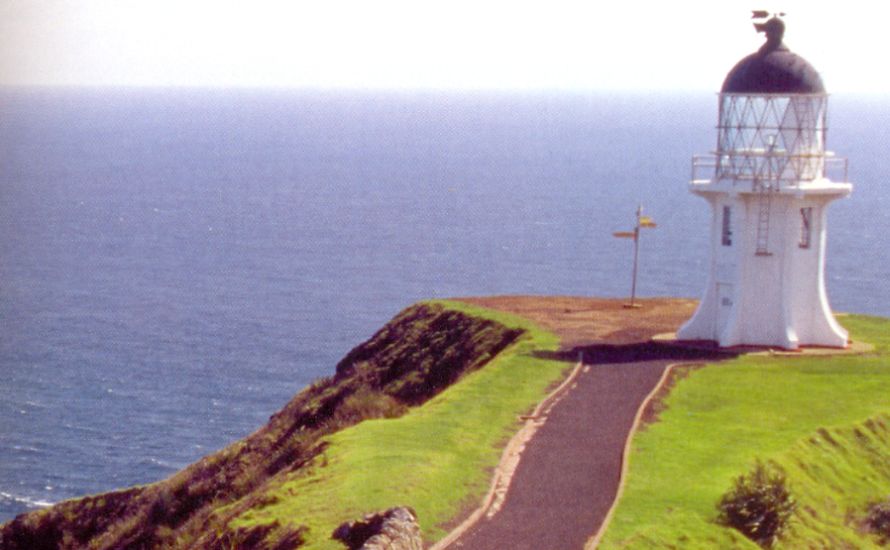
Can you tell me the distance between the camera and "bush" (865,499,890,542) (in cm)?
2925

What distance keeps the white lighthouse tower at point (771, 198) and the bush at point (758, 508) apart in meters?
15.4

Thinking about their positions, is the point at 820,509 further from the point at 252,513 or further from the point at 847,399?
the point at 252,513

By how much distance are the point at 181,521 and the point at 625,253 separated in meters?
92.4

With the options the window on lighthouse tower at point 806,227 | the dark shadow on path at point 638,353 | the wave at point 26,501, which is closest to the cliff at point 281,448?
the dark shadow on path at point 638,353

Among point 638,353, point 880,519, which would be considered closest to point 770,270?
point 638,353

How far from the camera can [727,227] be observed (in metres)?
41.6

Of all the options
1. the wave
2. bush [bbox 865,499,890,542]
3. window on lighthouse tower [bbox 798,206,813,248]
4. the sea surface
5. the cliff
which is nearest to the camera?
bush [bbox 865,499,890,542]

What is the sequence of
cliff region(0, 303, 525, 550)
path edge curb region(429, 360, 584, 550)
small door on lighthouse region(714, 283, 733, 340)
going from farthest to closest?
small door on lighthouse region(714, 283, 733, 340) → cliff region(0, 303, 525, 550) → path edge curb region(429, 360, 584, 550)

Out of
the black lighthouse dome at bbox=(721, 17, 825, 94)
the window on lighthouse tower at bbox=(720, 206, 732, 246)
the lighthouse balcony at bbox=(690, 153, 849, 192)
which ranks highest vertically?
the black lighthouse dome at bbox=(721, 17, 825, 94)

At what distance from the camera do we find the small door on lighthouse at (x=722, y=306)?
41.7 meters

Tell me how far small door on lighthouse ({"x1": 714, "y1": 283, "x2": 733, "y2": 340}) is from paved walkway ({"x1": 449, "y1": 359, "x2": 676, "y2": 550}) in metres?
5.86

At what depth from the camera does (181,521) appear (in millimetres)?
34375

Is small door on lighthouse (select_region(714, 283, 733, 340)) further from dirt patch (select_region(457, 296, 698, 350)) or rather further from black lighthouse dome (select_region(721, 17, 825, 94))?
black lighthouse dome (select_region(721, 17, 825, 94))

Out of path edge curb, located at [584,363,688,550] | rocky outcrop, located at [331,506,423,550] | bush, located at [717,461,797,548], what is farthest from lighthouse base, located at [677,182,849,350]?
rocky outcrop, located at [331,506,423,550]
